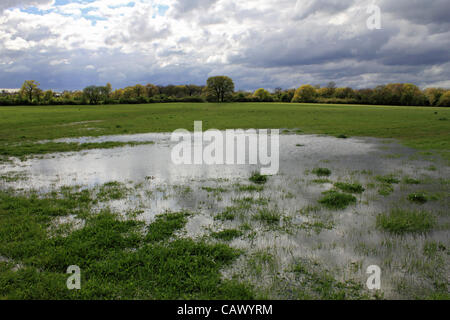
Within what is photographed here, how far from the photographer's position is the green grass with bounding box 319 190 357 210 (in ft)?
25.9

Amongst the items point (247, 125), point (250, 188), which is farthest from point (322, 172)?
point (247, 125)

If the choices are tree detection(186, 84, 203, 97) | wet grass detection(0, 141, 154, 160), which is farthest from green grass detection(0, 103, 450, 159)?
tree detection(186, 84, 203, 97)

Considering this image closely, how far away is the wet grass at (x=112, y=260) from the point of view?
14.5 ft

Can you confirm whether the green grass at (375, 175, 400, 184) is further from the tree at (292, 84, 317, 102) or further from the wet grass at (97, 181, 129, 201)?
the tree at (292, 84, 317, 102)

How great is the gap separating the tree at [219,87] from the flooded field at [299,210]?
102 metres

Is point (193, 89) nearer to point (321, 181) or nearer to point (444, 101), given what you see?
point (444, 101)

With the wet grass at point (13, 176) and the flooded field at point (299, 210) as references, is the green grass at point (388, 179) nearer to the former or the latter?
the flooded field at point (299, 210)

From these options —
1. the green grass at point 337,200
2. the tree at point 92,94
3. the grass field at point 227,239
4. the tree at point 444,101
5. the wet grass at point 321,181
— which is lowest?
the grass field at point 227,239

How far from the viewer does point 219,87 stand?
369 ft

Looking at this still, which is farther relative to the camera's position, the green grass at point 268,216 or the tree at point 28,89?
the tree at point 28,89

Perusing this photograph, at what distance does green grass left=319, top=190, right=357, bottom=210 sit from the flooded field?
0.11 ft

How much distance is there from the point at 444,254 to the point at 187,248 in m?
5.37

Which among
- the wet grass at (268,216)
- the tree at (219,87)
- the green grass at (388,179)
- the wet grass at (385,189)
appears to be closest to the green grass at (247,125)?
the green grass at (388,179)
